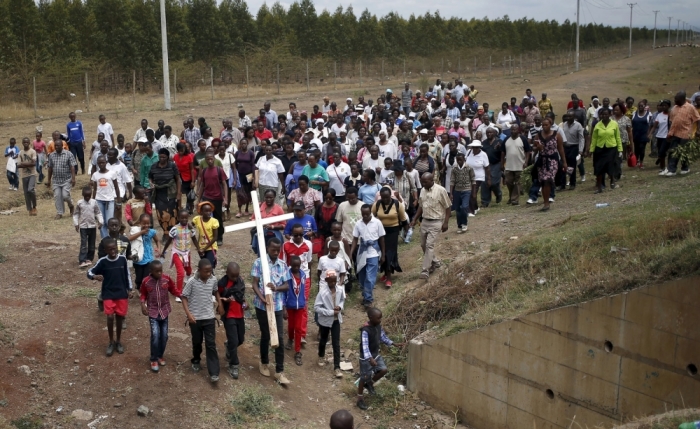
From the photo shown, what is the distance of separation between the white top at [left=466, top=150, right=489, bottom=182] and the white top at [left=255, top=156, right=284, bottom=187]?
3.37 m

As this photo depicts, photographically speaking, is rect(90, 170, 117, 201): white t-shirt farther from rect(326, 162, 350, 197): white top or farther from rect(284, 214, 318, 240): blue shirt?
rect(326, 162, 350, 197): white top

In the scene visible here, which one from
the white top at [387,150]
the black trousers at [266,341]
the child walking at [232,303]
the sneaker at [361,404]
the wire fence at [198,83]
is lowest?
the sneaker at [361,404]

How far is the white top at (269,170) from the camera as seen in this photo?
1420cm

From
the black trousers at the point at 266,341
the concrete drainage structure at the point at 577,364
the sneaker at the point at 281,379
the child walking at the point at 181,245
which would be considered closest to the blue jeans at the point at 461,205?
the concrete drainage structure at the point at 577,364

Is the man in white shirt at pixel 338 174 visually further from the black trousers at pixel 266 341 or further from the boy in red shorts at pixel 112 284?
the boy in red shorts at pixel 112 284

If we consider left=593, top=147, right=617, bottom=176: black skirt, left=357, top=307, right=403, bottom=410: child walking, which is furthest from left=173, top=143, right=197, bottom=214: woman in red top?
left=593, top=147, right=617, bottom=176: black skirt

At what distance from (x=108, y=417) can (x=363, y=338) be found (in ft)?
9.74

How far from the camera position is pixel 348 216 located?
11930 millimetres

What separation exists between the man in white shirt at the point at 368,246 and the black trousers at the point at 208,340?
3.00 meters

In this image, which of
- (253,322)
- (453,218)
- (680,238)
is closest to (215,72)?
(453,218)

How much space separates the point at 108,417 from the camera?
8406mm

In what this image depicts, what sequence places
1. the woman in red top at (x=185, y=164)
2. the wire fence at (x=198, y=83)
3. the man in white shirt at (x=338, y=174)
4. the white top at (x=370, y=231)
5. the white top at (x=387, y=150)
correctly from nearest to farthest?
the white top at (x=370, y=231)
the man in white shirt at (x=338, y=174)
the woman in red top at (x=185, y=164)
the white top at (x=387, y=150)
the wire fence at (x=198, y=83)

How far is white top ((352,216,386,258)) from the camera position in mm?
11383

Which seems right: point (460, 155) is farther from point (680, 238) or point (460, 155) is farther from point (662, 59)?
point (662, 59)
